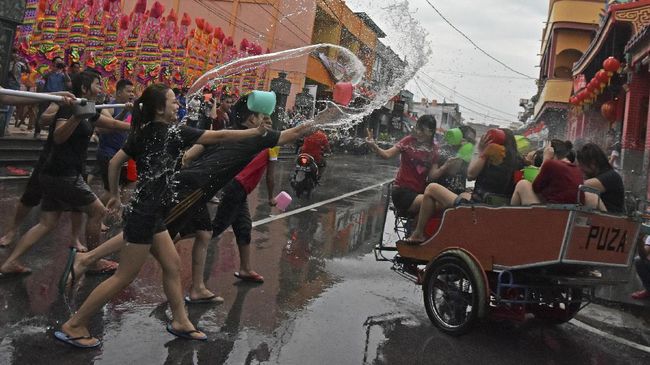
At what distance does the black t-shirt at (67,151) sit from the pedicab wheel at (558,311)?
433 cm

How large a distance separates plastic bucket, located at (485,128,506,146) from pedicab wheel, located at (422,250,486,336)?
50.3 inches

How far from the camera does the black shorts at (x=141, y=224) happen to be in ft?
12.6

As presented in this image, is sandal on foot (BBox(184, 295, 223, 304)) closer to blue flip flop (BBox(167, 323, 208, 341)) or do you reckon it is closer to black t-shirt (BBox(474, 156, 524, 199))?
blue flip flop (BBox(167, 323, 208, 341))

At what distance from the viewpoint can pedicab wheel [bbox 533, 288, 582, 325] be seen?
16.6ft

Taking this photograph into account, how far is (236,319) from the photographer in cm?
471

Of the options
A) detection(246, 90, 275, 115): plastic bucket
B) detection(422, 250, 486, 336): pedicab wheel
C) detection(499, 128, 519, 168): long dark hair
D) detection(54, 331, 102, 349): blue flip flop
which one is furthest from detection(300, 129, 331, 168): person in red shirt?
detection(54, 331, 102, 349): blue flip flop

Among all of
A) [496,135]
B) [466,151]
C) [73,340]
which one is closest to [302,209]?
[466,151]

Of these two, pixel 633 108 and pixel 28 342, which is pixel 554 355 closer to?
pixel 28 342

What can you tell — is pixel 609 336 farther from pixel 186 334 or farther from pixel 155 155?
pixel 155 155

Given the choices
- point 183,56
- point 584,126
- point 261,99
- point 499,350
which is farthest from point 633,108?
point 183,56

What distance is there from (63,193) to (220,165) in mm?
1523

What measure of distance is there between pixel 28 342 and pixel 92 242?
1.89 m

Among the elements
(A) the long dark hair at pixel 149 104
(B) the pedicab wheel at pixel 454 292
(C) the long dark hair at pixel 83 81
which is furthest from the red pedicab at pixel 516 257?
(C) the long dark hair at pixel 83 81

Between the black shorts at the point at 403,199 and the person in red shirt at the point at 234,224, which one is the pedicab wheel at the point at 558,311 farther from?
the person in red shirt at the point at 234,224
